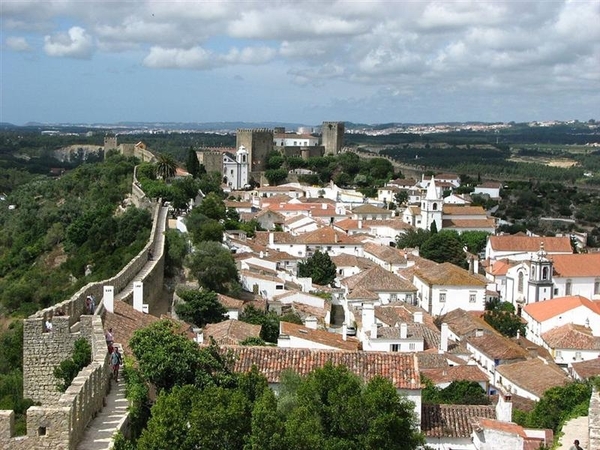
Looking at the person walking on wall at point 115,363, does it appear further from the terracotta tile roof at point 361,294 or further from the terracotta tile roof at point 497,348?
the terracotta tile roof at point 361,294

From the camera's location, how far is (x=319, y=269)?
116 feet

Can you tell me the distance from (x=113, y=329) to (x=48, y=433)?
5059mm

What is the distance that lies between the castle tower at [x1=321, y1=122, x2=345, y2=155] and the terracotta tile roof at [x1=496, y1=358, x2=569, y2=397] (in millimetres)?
52446

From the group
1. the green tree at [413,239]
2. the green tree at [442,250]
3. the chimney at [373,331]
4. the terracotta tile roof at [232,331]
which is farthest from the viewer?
the green tree at [413,239]

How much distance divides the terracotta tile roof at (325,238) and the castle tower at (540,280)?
31.4 feet

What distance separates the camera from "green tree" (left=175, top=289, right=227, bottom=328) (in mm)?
21969

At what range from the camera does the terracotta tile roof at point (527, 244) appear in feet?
141

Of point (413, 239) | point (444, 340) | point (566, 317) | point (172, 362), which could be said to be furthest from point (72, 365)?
point (413, 239)

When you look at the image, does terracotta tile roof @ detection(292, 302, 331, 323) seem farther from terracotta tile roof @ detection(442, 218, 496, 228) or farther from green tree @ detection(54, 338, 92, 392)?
terracotta tile roof @ detection(442, 218, 496, 228)

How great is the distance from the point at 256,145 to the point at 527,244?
29.0 meters

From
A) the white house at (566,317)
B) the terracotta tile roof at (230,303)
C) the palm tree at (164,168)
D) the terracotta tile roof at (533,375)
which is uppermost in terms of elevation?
the palm tree at (164,168)

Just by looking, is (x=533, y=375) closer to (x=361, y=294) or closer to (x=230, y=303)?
(x=230, y=303)

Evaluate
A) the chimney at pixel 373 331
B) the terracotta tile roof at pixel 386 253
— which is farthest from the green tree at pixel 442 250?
the chimney at pixel 373 331

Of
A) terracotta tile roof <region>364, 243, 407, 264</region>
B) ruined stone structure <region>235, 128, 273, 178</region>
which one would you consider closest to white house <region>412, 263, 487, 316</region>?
terracotta tile roof <region>364, 243, 407, 264</region>
